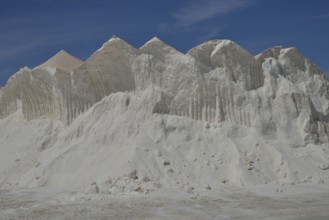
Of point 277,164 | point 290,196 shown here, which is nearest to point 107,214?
point 290,196

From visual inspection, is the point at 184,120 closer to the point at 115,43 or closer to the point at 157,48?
the point at 157,48

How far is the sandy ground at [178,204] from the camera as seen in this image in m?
9.46

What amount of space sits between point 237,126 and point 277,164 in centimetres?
216

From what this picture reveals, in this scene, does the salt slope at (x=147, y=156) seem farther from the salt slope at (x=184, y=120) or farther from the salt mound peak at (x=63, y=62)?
the salt mound peak at (x=63, y=62)

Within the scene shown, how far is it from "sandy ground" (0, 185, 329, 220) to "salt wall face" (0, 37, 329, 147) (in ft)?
13.4

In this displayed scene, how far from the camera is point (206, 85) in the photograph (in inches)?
669

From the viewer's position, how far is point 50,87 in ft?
62.6

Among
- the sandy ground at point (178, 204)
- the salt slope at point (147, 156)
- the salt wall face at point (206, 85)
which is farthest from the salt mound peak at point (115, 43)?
the sandy ground at point (178, 204)

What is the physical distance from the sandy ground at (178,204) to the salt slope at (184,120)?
5.23ft

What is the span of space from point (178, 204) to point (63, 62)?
11.2m

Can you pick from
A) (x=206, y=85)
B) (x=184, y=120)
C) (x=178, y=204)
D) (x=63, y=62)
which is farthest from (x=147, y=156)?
(x=63, y=62)

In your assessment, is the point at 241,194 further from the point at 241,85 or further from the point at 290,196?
the point at 241,85

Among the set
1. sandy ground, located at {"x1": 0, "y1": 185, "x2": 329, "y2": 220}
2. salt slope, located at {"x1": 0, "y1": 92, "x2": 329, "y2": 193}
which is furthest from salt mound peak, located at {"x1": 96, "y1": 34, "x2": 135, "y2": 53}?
sandy ground, located at {"x1": 0, "y1": 185, "x2": 329, "y2": 220}

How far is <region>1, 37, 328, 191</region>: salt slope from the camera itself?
14.9 m
